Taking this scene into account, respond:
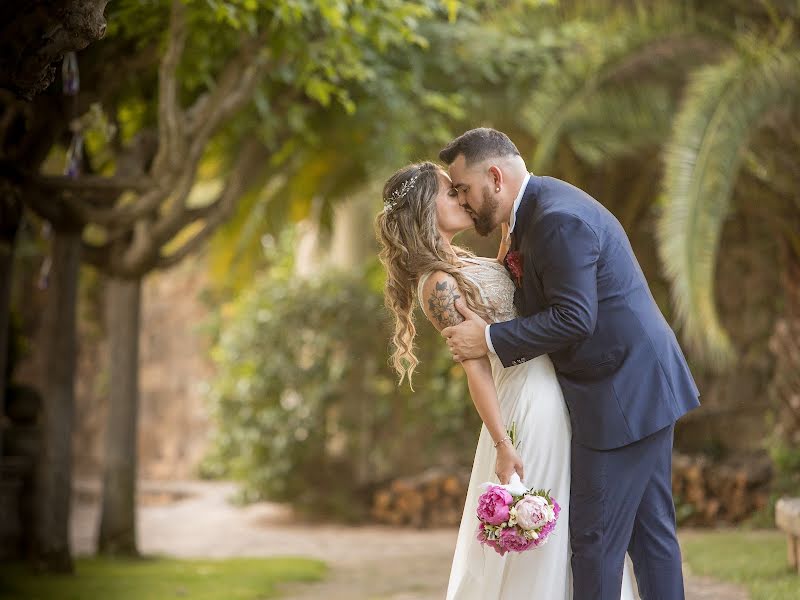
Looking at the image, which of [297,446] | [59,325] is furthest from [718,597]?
[297,446]

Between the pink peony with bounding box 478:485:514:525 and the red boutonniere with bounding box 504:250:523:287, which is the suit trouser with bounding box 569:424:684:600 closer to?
the pink peony with bounding box 478:485:514:525

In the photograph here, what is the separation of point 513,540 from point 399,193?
3.84 ft

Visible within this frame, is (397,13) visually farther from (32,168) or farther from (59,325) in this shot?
(59,325)

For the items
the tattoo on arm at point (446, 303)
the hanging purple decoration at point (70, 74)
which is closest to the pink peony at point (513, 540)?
the tattoo on arm at point (446, 303)

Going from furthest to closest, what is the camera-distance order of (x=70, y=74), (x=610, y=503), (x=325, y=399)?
(x=325, y=399), (x=70, y=74), (x=610, y=503)

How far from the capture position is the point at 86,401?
15.3 meters

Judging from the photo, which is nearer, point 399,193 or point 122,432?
point 399,193

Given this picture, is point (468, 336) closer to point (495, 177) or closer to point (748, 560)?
point (495, 177)

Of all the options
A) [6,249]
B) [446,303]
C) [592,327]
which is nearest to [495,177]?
[446,303]

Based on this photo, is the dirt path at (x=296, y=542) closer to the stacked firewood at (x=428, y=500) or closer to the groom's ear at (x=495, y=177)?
the stacked firewood at (x=428, y=500)

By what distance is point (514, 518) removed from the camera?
312 cm

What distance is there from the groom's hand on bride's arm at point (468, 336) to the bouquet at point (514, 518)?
0.42 meters

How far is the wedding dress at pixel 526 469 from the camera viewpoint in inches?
131

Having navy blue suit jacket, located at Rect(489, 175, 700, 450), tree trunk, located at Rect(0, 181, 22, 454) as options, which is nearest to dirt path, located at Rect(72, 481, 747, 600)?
navy blue suit jacket, located at Rect(489, 175, 700, 450)
